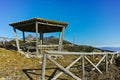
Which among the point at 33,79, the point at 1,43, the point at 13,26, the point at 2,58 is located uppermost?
the point at 13,26

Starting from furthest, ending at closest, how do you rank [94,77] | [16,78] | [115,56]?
[115,56] → [94,77] → [16,78]

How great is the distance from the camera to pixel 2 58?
1598 centimetres

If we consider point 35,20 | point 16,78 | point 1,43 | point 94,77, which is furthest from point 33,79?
point 1,43

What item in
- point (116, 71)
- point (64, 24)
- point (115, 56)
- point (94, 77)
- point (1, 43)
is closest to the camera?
point (94, 77)

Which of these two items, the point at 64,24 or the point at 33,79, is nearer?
the point at 33,79

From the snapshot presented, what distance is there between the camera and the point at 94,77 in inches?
497

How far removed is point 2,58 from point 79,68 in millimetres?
6309

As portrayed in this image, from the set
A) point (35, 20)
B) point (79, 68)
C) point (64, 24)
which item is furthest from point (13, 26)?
point (79, 68)

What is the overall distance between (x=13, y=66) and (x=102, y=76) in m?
6.30

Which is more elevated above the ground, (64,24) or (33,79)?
(64,24)

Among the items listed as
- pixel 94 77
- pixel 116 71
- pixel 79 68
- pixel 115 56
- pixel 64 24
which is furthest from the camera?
pixel 64 24

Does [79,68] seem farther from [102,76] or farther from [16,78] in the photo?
[16,78]

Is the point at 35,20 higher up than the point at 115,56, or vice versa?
the point at 35,20

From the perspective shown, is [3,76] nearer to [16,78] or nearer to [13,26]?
[16,78]
